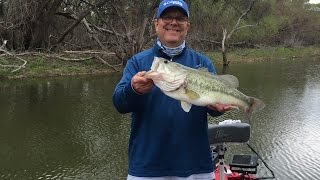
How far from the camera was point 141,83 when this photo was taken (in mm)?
2621

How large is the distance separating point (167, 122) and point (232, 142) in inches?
101

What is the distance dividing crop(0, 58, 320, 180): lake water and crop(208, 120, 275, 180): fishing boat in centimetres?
159

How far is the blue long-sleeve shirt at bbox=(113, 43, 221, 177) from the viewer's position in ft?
9.38

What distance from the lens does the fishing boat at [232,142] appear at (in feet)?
16.7

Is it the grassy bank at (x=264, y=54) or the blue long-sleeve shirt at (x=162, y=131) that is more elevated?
the blue long-sleeve shirt at (x=162, y=131)

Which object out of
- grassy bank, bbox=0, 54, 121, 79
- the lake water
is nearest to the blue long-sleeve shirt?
the lake water

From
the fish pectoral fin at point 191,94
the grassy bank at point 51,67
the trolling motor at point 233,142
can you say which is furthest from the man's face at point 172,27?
the grassy bank at point 51,67

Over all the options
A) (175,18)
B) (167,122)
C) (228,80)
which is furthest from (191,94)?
(175,18)

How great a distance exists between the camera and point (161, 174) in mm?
2932

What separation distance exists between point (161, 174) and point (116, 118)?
8.06m

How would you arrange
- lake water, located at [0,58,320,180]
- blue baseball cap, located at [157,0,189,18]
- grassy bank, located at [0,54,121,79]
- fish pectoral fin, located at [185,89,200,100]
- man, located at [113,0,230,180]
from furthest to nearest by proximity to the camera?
1. grassy bank, located at [0,54,121,79]
2. lake water, located at [0,58,320,180]
3. blue baseball cap, located at [157,0,189,18]
4. man, located at [113,0,230,180]
5. fish pectoral fin, located at [185,89,200,100]

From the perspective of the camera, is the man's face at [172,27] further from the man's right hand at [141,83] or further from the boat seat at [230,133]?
the boat seat at [230,133]

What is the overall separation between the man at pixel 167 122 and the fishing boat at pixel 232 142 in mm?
1941

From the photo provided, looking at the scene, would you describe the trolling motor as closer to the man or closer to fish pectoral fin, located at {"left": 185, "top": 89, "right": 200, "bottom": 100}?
the man
